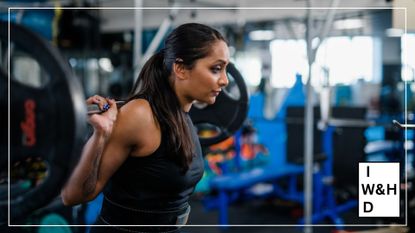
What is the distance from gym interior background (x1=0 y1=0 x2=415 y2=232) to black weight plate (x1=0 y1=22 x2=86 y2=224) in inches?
16.0

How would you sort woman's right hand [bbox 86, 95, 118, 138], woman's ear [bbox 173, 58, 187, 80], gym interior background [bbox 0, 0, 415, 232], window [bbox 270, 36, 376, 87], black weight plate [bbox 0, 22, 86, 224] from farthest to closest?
window [bbox 270, 36, 376, 87] < gym interior background [bbox 0, 0, 415, 232] < woman's ear [bbox 173, 58, 187, 80] < woman's right hand [bbox 86, 95, 118, 138] < black weight plate [bbox 0, 22, 86, 224]

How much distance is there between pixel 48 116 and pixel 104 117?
23 cm

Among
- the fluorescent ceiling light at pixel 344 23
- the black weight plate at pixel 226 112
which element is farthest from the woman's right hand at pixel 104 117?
the fluorescent ceiling light at pixel 344 23

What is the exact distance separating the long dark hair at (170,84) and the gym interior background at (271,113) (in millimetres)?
393

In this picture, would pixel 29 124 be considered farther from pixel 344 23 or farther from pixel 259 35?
pixel 259 35

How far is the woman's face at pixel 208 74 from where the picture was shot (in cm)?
132

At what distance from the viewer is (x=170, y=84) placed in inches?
52.4

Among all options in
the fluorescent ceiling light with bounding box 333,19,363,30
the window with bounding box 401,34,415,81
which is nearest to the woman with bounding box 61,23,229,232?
the window with bounding box 401,34,415,81

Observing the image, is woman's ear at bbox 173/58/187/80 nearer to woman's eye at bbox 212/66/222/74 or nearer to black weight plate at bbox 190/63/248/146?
woman's eye at bbox 212/66/222/74

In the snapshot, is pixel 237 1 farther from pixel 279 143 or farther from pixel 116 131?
pixel 116 131

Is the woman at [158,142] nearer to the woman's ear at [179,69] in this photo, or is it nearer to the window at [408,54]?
the woman's ear at [179,69]

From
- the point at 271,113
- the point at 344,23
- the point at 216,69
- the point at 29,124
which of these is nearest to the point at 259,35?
the point at 344,23

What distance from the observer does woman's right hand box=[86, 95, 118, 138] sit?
3.57 feet

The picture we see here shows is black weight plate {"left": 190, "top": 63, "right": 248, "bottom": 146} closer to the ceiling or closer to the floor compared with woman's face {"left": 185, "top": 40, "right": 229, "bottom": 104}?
closer to the floor
